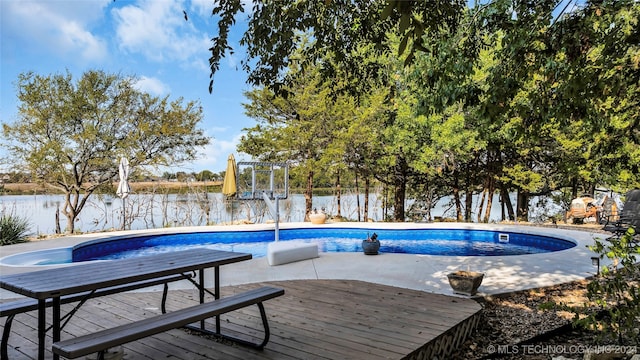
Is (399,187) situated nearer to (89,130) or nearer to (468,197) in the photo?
(468,197)

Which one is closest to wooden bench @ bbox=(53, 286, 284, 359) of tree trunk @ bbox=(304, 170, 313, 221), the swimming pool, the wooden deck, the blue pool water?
the wooden deck

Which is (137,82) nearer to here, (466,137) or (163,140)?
(163,140)

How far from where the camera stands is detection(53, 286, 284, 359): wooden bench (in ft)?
6.17

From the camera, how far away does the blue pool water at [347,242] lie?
28.4 feet

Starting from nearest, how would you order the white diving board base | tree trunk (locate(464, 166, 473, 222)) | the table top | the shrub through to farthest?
the table top → the white diving board base → the shrub → tree trunk (locate(464, 166, 473, 222))

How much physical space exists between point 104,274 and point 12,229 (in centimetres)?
794

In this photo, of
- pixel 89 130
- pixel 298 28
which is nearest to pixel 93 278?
pixel 298 28

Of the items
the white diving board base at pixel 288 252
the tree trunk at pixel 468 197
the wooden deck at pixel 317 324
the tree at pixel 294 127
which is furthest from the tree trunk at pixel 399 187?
the wooden deck at pixel 317 324

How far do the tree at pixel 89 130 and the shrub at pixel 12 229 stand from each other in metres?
1.51

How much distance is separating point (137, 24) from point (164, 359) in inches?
348

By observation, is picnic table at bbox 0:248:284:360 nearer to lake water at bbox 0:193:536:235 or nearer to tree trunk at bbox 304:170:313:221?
Result: lake water at bbox 0:193:536:235

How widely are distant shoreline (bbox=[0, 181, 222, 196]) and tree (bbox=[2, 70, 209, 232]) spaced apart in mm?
482

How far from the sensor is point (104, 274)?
255 centimetres

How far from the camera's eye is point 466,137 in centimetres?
1092
